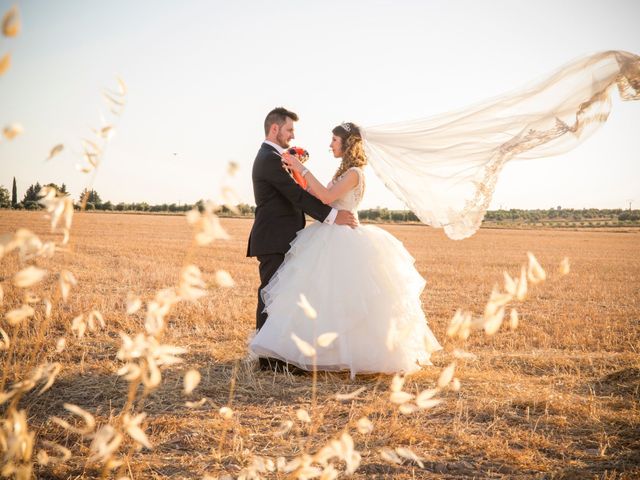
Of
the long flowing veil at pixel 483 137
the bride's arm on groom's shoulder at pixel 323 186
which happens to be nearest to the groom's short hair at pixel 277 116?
the bride's arm on groom's shoulder at pixel 323 186

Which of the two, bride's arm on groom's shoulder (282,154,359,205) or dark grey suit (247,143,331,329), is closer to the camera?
→ bride's arm on groom's shoulder (282,154,359,205)

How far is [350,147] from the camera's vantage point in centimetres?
656

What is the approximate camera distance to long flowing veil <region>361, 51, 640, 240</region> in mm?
4832

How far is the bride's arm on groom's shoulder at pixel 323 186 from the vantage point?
6238 millimetres

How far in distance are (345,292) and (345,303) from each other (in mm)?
135

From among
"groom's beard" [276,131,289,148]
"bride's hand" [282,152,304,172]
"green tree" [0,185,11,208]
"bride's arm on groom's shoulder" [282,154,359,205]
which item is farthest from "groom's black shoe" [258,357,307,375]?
"green tree" [0,185,11,208]

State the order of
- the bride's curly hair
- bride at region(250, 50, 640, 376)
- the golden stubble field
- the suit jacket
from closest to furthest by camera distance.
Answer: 1. the golden stubble field
2. bride at region(250, 50, 640, 376)
3. the suit jacket
4. the bride's curly hair

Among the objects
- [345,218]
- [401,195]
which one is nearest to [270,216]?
[345,218]

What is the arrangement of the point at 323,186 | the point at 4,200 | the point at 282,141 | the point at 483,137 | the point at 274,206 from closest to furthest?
the point at 483,137 → the point at 323,186 → the point at 274,206 → the point at 282,141 → the point at 4,200

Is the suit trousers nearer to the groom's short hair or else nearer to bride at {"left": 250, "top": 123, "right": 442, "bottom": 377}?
bride at {"left": 250, "top": 123, "right": 442, "bottom": 377}

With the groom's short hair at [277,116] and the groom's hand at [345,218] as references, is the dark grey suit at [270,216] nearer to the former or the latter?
the groom's hand at [345,218]

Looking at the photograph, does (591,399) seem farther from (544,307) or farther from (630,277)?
(630,277)

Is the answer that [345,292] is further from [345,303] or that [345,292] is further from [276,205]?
[276,205]

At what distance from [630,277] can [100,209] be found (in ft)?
282
